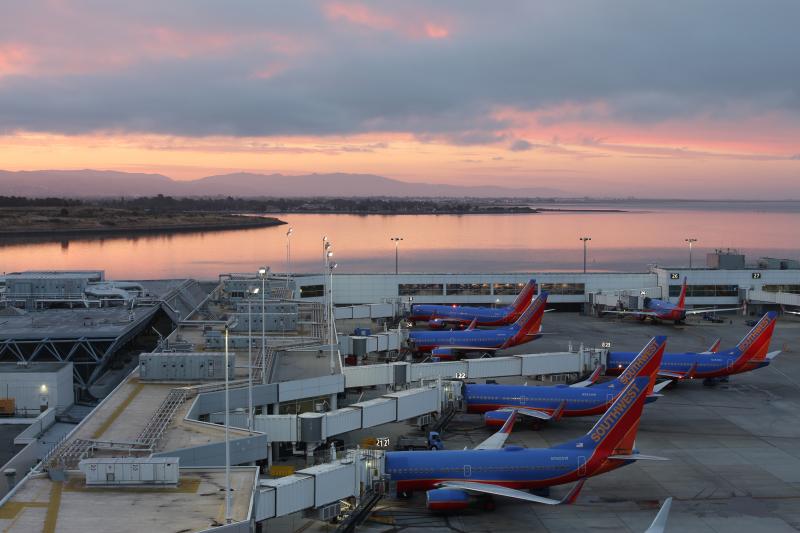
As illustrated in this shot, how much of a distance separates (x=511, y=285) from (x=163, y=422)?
74381mm

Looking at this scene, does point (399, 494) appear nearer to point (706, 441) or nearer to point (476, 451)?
point (476, 451)

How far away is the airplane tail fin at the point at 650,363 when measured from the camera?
44.0m

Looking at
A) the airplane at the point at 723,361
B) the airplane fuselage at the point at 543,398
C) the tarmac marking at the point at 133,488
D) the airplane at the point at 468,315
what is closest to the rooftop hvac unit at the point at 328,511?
the tarmac marking at the point at 133,488

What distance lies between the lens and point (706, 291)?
10944cm

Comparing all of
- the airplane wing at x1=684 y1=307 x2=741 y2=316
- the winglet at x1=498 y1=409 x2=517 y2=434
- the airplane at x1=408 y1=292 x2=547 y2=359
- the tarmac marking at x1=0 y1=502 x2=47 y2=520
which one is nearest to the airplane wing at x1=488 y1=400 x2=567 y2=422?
the winglet at x1=498 y1=409 x2=517 y2=434

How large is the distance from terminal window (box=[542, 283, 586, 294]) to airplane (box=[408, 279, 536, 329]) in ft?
55.7

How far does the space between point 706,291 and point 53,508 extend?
97032 mm

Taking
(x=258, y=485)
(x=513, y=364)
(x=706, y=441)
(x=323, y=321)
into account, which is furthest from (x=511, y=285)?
(x=258, y=485)

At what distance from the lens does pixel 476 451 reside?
1560 inches

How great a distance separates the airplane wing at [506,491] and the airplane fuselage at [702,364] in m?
28.5

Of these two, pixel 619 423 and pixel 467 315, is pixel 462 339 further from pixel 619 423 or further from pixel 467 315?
pixel 619 423

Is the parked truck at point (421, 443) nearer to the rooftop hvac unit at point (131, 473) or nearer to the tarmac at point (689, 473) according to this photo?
the tarmac at point (689, 473)

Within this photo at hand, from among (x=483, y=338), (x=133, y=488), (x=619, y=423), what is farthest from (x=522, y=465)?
(x=483, y=338)

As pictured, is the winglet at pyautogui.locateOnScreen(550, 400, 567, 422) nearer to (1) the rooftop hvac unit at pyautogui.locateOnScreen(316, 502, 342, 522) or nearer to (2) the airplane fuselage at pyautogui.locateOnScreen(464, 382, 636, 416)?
(2) the airplane fuselage at pyautogui.locateOnScreen(464, 382, 636, 416)
